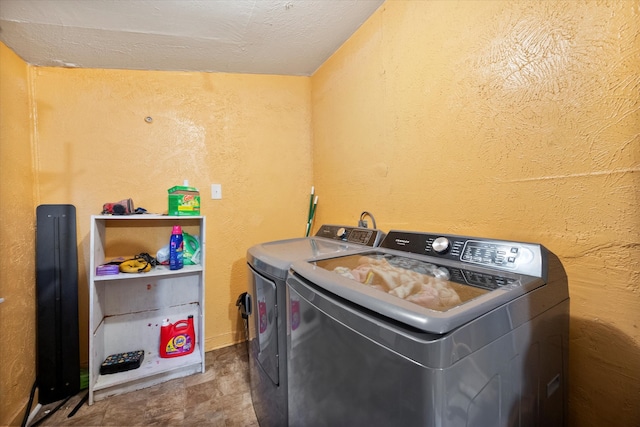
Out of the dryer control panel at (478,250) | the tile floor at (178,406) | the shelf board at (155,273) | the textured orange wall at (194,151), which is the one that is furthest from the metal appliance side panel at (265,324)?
the textured orange wall at (194,151)

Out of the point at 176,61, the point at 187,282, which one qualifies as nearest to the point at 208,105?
the point at 176,61

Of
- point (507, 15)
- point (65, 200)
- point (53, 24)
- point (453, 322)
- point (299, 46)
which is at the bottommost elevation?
point (453, 322)

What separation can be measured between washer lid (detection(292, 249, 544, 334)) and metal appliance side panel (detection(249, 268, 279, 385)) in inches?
9.8

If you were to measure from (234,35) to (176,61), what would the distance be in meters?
0.52

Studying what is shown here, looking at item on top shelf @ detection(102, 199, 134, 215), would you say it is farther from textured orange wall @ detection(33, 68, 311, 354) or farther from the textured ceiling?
the textured ceiling

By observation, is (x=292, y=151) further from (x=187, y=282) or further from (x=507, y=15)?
(x=507, y=15)

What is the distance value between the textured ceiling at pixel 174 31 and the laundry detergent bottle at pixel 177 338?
186 centimetres

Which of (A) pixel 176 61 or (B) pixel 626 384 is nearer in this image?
(B) pixel 626 384

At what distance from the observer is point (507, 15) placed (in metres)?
0.96

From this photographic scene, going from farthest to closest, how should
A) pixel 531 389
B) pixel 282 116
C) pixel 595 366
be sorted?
pixel 282 116 → pixel 595 366 → pixel 531 389

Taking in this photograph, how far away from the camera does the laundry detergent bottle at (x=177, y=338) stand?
6.20 ft

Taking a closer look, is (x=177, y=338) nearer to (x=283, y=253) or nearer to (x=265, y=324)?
(x=265, y=324)

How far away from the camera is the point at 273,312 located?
1083 mm

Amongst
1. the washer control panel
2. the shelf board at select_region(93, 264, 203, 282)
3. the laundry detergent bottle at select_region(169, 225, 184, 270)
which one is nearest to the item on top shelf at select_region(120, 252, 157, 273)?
the shelf board at select_region(93, 264, 203, 282)
